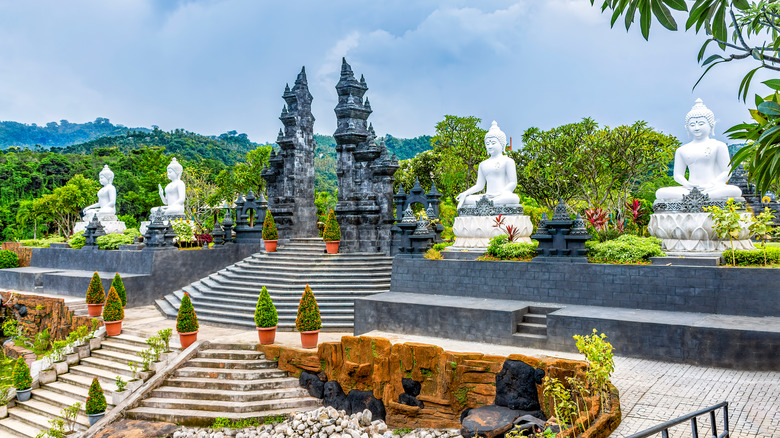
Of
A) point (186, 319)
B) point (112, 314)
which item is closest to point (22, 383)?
point (112, 314)

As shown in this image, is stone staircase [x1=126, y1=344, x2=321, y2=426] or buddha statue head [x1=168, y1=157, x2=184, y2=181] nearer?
stone staircase [x1=126, y1=344, x2=321, y2=426]

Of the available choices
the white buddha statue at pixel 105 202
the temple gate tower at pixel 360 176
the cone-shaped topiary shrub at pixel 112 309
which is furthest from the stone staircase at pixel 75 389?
the white buddha statue at pixel 105 202

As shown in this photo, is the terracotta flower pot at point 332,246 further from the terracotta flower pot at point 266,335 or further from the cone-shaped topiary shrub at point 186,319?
the cone-shaped topiary shrub at point 186,319

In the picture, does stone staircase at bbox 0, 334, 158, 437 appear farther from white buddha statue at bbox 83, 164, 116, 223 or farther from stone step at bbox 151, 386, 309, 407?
white buddha statue at bbox 83, 164, 116, 223

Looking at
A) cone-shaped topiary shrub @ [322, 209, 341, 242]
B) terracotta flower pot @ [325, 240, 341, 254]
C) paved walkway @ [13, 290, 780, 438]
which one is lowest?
paved walkway @ [13, 290, 780, 438]

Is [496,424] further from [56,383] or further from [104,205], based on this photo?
[104,205]

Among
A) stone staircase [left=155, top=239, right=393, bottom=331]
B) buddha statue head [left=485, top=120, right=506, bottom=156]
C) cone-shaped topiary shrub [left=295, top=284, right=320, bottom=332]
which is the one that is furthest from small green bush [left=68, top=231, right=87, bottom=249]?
buddha statue head [left=485, top=120, right=506, bottom=156]

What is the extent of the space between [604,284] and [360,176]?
9.42 meters

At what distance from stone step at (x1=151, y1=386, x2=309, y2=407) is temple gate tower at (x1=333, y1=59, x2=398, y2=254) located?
724 cm

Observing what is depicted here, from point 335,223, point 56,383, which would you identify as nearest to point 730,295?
point 335,223

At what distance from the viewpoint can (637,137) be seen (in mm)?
15977

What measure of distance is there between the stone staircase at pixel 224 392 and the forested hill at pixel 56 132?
5484 inches

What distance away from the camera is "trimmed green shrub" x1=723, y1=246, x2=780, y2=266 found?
921cm

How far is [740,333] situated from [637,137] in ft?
31.1
